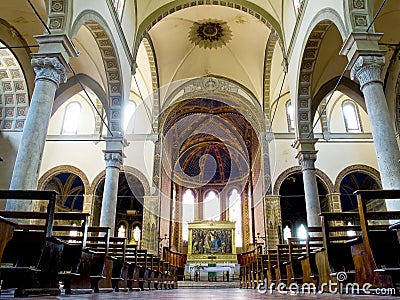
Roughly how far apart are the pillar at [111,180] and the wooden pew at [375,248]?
8.39 meters

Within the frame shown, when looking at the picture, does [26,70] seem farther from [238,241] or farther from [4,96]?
[238,241]

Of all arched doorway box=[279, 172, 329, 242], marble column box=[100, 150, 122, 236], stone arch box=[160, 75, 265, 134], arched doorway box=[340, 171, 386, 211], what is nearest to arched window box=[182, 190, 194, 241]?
arched doorway box=[279, 172, 329, 242]

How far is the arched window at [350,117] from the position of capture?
18.3 metres

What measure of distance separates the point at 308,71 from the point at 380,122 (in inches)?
199

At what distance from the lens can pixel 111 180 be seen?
1208 centimetres

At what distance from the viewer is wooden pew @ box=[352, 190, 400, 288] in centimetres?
450

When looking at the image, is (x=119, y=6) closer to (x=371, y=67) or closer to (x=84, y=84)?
(x=84, y=84)

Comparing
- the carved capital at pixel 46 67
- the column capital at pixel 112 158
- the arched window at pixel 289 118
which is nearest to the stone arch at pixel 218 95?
the arched window at pixel 289 118

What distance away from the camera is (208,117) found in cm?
2370

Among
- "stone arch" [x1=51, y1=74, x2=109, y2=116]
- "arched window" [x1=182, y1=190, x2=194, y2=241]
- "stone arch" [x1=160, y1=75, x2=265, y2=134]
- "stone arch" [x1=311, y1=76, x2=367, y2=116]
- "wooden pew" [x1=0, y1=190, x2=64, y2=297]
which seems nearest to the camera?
"wooden pew" [x1=0, y1=190, x2=64, y2=297]

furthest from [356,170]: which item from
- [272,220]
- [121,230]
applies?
[121,230]

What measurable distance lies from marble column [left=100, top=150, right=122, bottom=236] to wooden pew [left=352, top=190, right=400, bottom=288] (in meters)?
8.38

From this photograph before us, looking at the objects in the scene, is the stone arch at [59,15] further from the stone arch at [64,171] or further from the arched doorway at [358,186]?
the arched doorway at [358,186]

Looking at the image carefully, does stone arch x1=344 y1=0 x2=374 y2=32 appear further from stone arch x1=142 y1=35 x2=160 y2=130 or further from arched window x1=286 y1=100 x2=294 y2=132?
stone arch x1=142 y1=35 x2=160 y2=130
